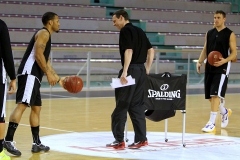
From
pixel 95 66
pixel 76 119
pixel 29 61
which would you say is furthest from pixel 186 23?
pixel 29 61

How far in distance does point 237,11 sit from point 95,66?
31.9ft

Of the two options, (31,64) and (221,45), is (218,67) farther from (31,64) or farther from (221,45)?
(31,64)

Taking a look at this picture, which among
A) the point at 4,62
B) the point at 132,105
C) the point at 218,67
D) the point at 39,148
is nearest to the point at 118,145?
the point at 132,105

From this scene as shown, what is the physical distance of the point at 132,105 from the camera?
7.33 metres

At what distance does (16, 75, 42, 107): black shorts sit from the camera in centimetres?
686

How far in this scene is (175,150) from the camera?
7.27 meters

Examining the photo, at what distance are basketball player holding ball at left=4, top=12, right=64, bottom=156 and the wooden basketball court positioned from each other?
0.84 feet

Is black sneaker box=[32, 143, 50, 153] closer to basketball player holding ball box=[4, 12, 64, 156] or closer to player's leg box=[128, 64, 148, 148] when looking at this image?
basketball player holding ball box=[4, 12, 64, 156]

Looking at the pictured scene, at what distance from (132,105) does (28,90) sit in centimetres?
127

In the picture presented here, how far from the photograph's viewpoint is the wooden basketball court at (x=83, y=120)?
24.4 ft

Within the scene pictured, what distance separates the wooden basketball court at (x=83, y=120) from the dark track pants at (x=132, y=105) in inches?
23.3

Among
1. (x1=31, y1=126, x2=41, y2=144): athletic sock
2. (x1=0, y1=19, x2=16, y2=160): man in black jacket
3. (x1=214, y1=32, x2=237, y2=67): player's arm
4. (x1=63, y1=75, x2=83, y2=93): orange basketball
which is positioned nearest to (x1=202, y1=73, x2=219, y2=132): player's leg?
(x1=214, y1=32, x2=237, y2=67): player's arm

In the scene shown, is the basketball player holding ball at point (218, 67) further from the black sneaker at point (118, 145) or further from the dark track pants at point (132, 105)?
the black sneaker at point (118, 145)

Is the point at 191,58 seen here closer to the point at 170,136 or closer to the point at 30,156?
the point at 170,136
